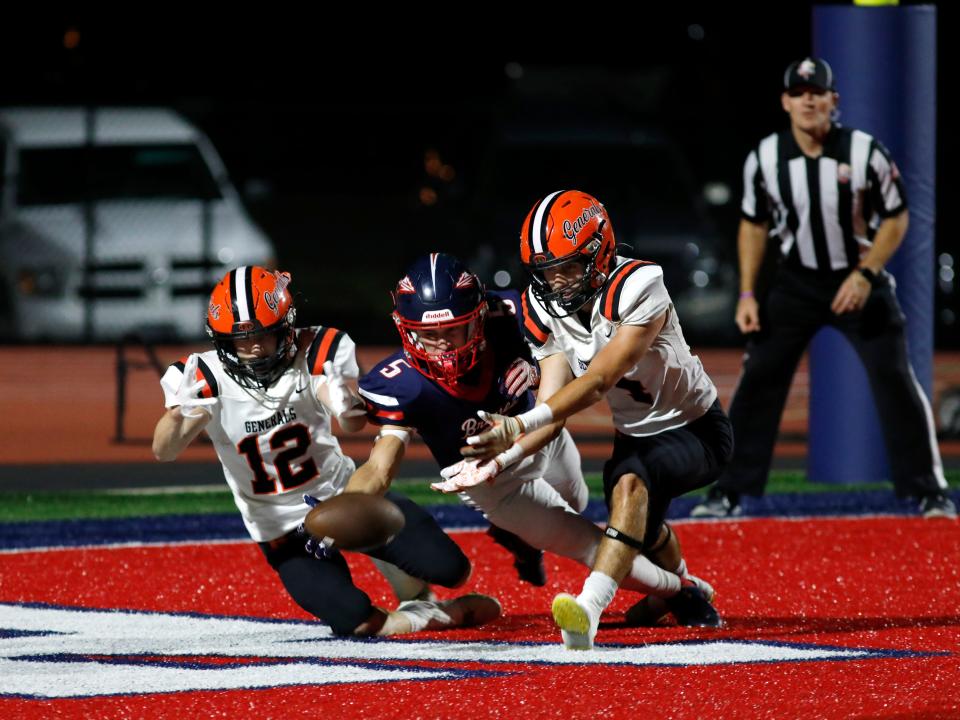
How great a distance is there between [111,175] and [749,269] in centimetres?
1008

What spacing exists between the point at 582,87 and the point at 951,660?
13.5 m

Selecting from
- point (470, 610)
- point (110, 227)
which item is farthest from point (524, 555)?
point (110, 227)

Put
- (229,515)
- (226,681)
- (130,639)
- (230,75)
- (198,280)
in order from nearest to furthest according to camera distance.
→ (226,681)
(130,639)
(229,515)
(198,280)
(230,75)

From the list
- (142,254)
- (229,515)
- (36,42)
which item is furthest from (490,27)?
(229,515)

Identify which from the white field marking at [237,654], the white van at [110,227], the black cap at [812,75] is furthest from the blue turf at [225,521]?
the white van at [110,227]

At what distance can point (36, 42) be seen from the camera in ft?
87.6

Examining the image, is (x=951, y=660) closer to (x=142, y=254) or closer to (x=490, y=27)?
(x=142, y=254)

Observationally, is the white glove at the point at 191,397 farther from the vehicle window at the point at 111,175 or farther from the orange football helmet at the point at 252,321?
the vehicle window at the point at 111,175

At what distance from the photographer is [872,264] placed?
762 cm

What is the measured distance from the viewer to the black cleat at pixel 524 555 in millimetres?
5648

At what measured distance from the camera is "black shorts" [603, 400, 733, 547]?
5324 millimetres

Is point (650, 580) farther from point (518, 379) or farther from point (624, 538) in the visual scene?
point (518, 379)

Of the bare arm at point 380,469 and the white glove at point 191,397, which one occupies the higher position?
the white glove at point 191,397

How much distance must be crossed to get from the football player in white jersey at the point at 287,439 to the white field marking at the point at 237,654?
17 centimetres
